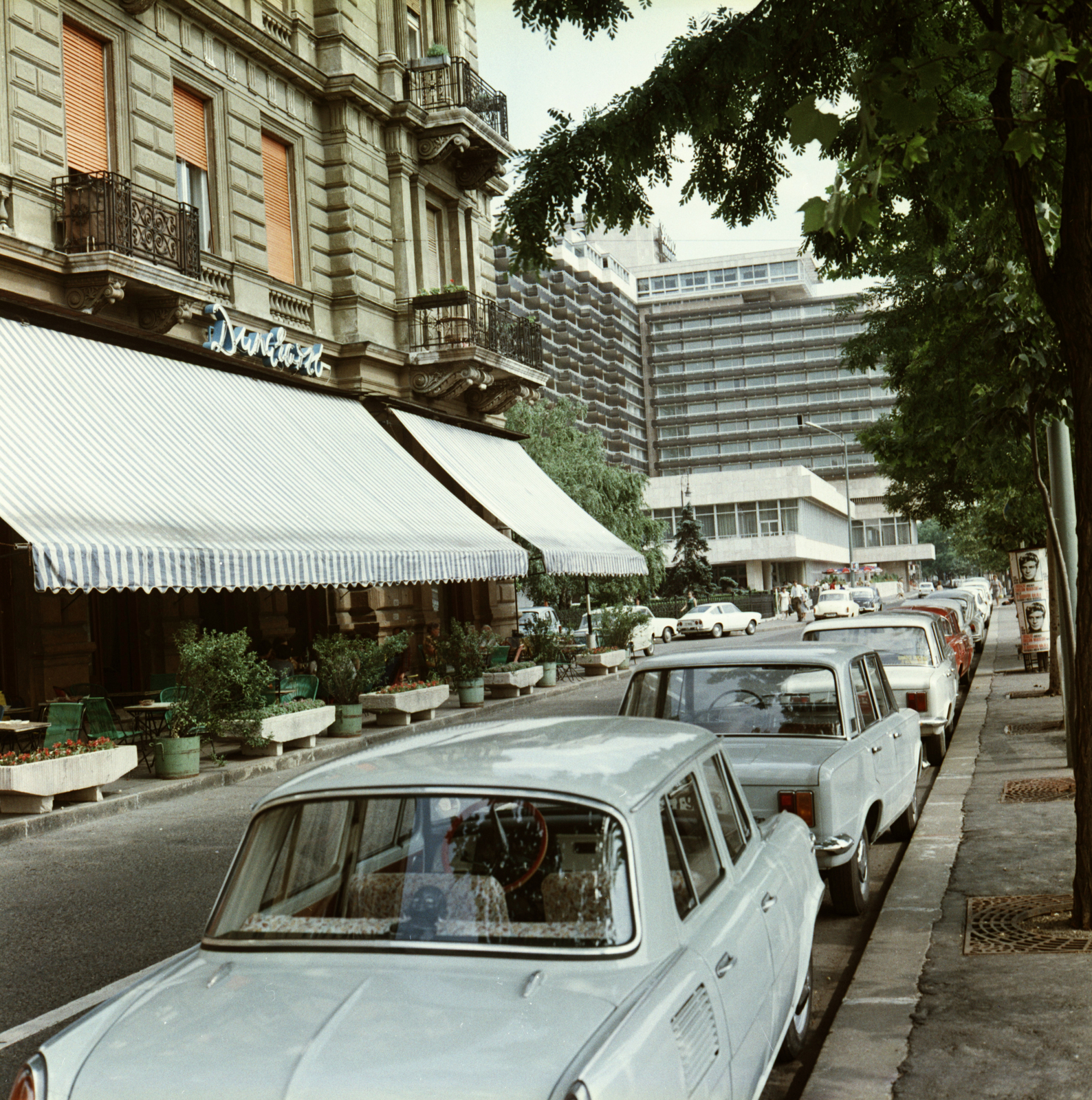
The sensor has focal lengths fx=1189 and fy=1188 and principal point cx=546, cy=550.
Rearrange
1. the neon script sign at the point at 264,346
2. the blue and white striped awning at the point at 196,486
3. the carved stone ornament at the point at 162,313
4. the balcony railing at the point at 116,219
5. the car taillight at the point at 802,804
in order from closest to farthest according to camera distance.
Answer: the car taillight at the point at 802,804 < the blue and white striped awning at the point at 196,486 < the balcony railing at the point at 116,219 < the carved stone ornament at the point at 162,313 < the neon script sign at the point at 264,346

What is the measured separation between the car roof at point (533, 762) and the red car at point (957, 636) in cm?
1411

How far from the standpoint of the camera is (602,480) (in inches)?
1822

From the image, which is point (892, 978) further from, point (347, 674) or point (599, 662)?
point (599, 662)

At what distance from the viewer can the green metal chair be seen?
12.3 m

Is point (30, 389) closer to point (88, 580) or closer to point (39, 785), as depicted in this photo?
point (88, 580)

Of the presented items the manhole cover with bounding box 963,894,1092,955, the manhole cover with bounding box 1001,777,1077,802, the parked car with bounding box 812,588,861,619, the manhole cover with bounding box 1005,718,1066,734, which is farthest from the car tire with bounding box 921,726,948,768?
the parked car with bounding box 812,588,861,619

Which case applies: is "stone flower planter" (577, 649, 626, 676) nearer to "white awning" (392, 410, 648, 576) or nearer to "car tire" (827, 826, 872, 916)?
"white awning" (392, 410, 648, 576)

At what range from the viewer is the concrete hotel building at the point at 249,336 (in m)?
13.9

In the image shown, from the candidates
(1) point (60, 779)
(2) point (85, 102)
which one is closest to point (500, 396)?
(2) point (85, 102)

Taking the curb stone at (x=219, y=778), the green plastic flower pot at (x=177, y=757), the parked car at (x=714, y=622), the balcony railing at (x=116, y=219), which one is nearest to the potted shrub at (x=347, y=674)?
the curb stone at (x=219, y=778)

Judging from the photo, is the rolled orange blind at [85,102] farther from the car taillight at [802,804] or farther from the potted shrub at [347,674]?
the car taillight at [802,804]

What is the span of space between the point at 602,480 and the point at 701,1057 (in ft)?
143

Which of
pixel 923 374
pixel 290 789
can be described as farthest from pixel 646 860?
pixel 923 374

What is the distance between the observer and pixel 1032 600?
20.0 m
